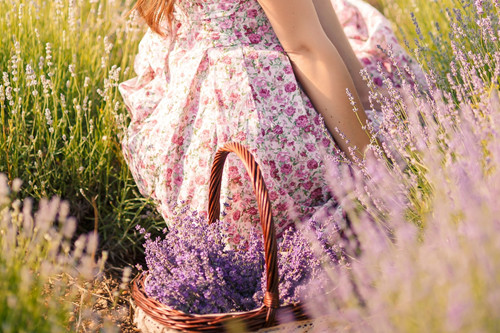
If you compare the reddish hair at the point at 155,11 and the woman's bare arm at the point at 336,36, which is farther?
the woman's bare arm at the point at 336,36

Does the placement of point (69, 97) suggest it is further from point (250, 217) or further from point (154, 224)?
point (250, 217)

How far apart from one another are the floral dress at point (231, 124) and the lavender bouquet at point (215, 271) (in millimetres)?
256

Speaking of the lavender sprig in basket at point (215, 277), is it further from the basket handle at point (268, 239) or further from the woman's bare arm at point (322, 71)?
the woman's bare arm at point (322, 71)

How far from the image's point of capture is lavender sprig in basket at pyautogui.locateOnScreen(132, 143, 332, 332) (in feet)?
5.76

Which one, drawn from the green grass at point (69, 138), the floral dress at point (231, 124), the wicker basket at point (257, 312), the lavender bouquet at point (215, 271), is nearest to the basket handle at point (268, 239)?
the wicker basket at point (257, 312)

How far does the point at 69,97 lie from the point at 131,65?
48 centimetres

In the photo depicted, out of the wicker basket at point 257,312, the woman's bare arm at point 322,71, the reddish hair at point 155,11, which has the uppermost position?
the reddish hair at point 155,11

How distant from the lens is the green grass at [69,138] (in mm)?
2584

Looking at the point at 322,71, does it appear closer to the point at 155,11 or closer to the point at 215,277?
the point at 155,11

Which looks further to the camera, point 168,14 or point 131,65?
point 131,65

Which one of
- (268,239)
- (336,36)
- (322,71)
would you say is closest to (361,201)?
(268,239)

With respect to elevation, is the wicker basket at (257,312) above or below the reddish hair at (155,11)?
below

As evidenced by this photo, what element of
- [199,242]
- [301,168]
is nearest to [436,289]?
[199,242]

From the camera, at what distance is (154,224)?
2.77m
